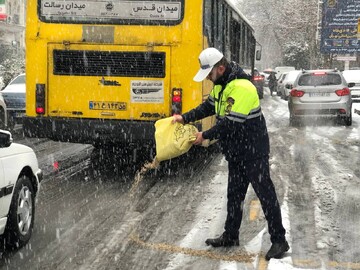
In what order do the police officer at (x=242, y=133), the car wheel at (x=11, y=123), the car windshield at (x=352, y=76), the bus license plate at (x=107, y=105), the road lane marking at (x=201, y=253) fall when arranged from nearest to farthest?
the police officer at (x=242, y=133) < the road lane marking at (x=201, y=253) < the bus license plate at (x=107, y=105) < the car wheel at (x=11, y=123) < the car windshield at (x=352, y=76)

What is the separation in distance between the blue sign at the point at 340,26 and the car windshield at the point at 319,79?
22.7 m

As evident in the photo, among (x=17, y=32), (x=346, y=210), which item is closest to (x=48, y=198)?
(x=346, y=210)

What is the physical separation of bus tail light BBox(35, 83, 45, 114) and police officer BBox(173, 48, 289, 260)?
174 inches

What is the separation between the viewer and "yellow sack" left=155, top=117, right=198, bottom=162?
594 cm

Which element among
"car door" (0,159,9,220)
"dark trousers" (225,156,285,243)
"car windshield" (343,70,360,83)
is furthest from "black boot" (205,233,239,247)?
"car windshield" (343,70,360,83)

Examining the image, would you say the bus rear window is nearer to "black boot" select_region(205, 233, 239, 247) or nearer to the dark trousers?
the dark trousers

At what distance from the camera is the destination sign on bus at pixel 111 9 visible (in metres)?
9.20

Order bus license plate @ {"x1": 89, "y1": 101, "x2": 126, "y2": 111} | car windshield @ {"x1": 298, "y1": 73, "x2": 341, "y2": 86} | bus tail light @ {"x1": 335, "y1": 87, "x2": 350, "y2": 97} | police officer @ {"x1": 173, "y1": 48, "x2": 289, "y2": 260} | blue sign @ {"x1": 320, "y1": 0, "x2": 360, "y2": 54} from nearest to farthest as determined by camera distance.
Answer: police officer @ {"x1": 173, "y1": 48, "x2": 289, "y2": 260} < bus license plate @ {"x1": 89, "y1": 101, "x2": 126, "y2": 111} < bus tail light @ {"x1": 335, "y1": 87, "x2": 350, "y2": 97} < car windshield @ {"x1": 298, "y1": 73, "x2": 341, "y2": 86} < blue sign @ {"x1": 320, "y1": 0, "x2": 360, "y2": 54}

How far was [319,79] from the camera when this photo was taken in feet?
59.6

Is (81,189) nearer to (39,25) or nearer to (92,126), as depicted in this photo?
(92,126)

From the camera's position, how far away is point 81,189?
28.2 ft

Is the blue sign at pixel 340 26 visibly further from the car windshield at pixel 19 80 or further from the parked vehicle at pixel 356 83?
the car windshield at pixel 19 80

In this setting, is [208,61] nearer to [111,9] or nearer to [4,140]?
[4,140]

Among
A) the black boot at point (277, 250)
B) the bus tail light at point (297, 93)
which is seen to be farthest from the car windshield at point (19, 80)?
the black boot at point (277, 250)
